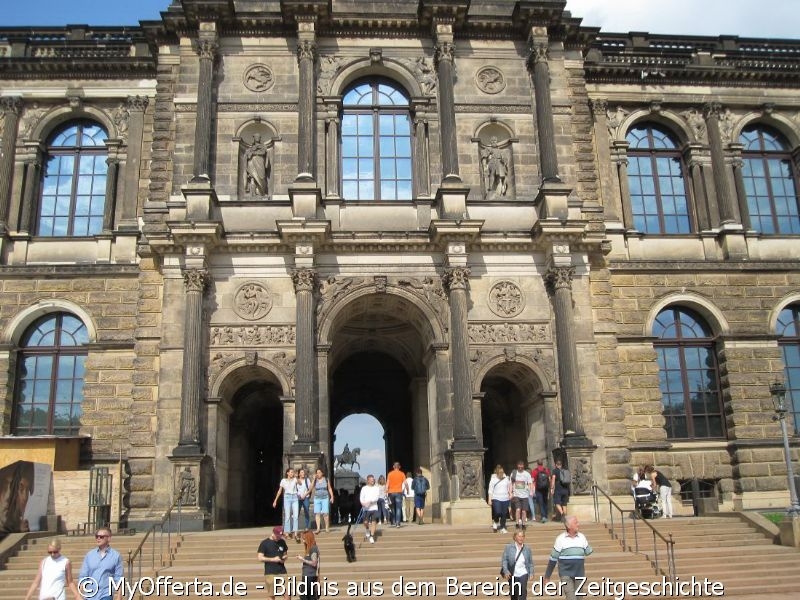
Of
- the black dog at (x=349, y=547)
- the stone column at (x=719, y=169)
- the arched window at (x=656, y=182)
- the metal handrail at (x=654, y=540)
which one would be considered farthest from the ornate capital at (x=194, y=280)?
the stone column at (x=719, y=169)

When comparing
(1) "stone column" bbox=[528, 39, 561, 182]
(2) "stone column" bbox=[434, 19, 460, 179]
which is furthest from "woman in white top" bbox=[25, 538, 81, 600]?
(1) "stone column" bbox=[528, 39, 561, 182]

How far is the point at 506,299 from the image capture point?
23250 millimetres

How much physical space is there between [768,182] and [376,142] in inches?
558

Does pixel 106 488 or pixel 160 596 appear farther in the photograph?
pixel 106 488

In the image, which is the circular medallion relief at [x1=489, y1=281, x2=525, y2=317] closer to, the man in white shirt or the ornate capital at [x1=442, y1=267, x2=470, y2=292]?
the ornate capital at [x1=442, y1=267, x2=470, y2=292]

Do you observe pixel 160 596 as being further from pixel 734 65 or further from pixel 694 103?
pixel 734 65

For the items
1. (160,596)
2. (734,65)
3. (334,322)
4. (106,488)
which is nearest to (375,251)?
(334,322)

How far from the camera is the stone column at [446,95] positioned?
2366cm

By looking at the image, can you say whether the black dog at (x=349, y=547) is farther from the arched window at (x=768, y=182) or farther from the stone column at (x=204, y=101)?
the arched window at (x=768, y=182)

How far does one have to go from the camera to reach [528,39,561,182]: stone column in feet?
78.6

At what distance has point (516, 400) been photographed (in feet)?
85.3

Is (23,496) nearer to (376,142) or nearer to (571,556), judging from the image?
(571,556)

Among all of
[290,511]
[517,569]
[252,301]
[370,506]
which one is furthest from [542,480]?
[517,569]

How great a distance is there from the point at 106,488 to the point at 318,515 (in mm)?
5878
